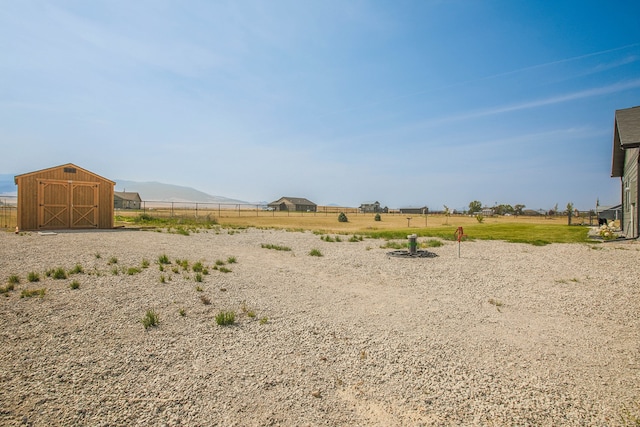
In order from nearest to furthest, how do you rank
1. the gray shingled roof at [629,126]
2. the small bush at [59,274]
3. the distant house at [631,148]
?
the small bush at [59,274] → the gray shingled roof at [629,126] → the distant house at [631,148]

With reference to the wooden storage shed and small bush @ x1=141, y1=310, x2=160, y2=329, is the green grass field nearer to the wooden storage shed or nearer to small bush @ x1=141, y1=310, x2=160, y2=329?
the wooden storage shed

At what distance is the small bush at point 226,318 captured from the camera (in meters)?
6.75

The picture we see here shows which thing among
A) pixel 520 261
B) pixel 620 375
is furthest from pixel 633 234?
pixel 620 375

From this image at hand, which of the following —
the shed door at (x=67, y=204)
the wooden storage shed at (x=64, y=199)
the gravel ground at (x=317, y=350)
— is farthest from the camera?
the shed door at (x=67, y=204)

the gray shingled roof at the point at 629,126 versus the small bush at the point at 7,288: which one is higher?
the gray shingled roof at the point at 629,126

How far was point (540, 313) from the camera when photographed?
312 inches

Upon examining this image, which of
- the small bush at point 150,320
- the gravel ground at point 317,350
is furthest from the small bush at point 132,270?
the small bush at point 150,320

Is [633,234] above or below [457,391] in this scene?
above

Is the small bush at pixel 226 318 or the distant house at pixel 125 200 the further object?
the distant house at pixel 125 200

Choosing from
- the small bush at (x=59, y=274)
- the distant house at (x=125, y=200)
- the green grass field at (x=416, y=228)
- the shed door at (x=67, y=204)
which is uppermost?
the distant house at (x=125, y=200)

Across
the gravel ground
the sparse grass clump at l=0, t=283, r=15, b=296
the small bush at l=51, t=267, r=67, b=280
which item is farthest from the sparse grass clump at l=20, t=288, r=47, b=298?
the small bush at l=51, t=267, r=67, b=280

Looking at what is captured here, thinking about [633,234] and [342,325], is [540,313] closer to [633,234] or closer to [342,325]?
[342,325]

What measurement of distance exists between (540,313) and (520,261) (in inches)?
266

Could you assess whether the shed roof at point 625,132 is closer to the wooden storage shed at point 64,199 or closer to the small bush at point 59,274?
the small bush at point 59,274
